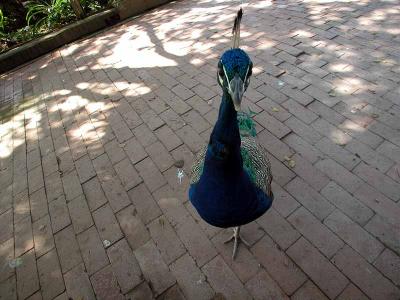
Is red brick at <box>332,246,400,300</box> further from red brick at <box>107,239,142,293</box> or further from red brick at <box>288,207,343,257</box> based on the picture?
red brick at <box>107,239,142,293</box>

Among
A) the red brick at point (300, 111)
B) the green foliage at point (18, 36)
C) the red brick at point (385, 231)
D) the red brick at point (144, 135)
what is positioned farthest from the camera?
the green foliage at point (18, 36)

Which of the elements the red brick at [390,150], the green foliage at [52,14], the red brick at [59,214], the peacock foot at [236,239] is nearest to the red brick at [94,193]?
the red brick at [59,214]

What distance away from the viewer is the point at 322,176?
288cm

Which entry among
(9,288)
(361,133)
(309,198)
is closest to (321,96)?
(361,133)

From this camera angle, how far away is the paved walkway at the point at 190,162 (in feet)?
7.84

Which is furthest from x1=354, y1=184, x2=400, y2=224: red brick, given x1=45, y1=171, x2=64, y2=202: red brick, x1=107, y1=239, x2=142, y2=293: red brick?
x1=45, y1=171, x2=64, y2=202: red brick

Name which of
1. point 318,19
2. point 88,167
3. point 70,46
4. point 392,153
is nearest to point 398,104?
point 392,153

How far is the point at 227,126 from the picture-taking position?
1.66 m

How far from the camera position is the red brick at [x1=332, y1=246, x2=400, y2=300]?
2107 millimetres

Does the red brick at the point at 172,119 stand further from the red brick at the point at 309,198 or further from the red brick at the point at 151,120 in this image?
the red brick at the point at 309,198

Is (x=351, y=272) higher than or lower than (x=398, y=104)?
lower

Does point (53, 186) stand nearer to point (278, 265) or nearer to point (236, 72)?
point (278, 265)

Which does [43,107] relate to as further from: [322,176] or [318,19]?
[318,19]

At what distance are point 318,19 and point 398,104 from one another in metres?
2.58
